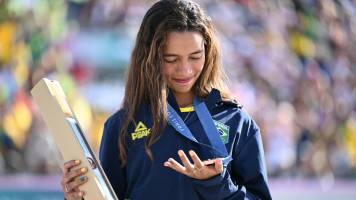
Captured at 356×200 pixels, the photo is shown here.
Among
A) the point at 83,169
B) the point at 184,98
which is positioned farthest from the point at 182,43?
the point at 83,169

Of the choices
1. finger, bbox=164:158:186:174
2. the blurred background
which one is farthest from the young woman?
the blurred background

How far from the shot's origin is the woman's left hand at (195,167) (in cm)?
218

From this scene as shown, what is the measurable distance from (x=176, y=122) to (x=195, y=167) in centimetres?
24

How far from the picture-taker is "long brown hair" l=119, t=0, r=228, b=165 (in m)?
2.45

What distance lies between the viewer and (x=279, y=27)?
30.3 feet

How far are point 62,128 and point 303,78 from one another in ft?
23.6

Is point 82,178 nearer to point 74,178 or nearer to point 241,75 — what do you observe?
point 74,178

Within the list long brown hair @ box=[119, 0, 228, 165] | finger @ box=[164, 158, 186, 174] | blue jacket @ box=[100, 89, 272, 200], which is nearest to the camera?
finger @ box=[164, 158, 186, 174]

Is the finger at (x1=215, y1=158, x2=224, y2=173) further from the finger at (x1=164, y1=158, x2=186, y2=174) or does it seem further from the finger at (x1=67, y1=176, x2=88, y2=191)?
the finger at (x1=67, y1=176, x2=88, y2=191)

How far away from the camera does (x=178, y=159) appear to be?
2.39 metres

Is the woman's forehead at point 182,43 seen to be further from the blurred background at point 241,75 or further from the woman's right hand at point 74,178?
the blurred background at point 241,75

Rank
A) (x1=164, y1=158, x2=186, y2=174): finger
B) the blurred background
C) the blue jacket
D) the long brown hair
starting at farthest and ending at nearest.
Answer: the blurred background → the long brown hair → the blue jacket → (x1=164, y1=158, x2=186, y2=174): finger

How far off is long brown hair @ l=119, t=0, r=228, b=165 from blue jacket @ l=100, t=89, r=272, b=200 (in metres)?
0.02

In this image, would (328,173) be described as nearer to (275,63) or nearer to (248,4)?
(275,63)
